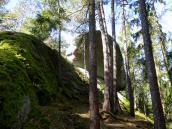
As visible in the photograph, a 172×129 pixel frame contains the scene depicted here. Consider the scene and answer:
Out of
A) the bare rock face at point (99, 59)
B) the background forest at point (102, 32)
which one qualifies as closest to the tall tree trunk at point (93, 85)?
the background forest at point (102, 32)

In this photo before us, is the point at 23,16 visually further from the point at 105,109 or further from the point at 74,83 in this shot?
the point at 105,109

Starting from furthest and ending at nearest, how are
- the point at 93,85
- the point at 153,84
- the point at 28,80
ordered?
the point at 28,80 → the point at 93,85 → the point at 153,84

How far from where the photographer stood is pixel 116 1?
799 inches

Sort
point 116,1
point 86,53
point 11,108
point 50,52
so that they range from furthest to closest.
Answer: point 86,53 < point 116,1 < point 50,52 < point 11,108

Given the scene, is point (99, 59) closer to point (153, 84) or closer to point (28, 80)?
point (28, 80)

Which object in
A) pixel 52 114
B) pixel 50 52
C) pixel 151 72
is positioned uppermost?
pixel 50 52

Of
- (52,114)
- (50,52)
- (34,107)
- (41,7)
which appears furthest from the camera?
(41,7)

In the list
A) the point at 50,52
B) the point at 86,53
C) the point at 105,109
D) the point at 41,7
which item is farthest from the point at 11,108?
the point at 86,53

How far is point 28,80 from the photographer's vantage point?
11.4 meters

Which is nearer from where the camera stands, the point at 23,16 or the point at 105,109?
the point at 105,109

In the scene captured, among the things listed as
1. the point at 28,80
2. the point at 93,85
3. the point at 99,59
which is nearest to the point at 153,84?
the point at 93,85

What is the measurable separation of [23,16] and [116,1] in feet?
35.5

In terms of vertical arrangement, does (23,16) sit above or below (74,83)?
above

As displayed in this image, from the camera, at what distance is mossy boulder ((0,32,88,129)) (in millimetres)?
8500
